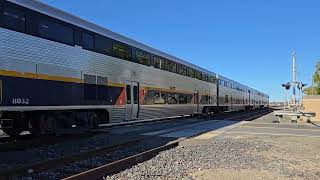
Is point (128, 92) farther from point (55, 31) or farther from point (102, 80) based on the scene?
point (55, 31)

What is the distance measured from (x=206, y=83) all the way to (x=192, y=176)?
28.7 metres

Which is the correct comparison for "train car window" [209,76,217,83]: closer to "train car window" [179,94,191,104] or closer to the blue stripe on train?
"train car window" [179,94,191,104]

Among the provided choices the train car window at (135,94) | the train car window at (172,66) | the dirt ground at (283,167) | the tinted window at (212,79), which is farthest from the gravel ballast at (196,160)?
the tinted window at (212,79)

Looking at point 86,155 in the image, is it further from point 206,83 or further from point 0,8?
point 206,83

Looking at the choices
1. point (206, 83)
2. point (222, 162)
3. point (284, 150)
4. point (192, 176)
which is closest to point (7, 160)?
point (192, 176)

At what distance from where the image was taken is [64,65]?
14.2 meters

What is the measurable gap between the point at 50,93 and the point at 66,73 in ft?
3.61

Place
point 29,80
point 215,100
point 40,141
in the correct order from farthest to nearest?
point 215,100
point 40,141
point 29,80

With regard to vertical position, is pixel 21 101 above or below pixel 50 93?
below

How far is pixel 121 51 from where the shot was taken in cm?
1909

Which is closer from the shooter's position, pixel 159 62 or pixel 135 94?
pixel 135 94

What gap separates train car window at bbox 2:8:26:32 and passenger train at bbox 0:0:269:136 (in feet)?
0.05

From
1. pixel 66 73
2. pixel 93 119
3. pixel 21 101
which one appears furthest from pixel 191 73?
pixel 21 101

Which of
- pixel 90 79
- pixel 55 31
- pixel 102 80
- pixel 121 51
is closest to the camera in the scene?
pixel 55 31
